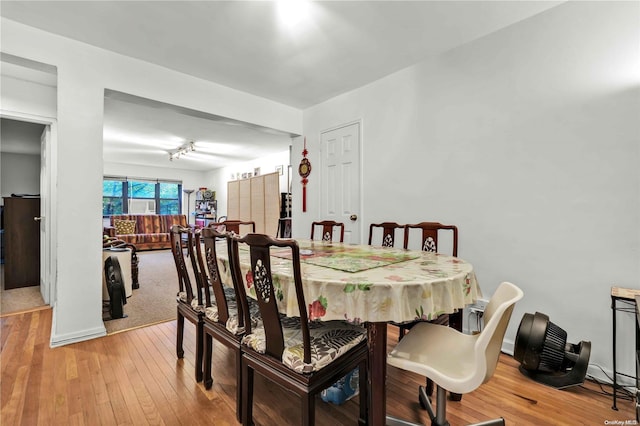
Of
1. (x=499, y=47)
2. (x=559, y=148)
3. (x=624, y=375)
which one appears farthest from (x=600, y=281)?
(x=499, y=47)

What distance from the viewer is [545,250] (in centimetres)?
206

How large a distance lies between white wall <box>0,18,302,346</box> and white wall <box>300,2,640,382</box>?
8.98 ft

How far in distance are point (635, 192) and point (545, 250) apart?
579 millimetres

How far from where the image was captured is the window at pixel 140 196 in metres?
8.04

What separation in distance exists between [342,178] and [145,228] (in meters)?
6.76

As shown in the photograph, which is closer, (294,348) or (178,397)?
(294,348)

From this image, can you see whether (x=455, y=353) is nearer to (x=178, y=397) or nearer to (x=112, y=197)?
(x=178, y=397)

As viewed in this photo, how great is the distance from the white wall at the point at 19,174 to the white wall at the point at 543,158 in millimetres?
7411

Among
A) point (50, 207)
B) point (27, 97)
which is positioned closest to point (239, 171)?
point (50, 207)

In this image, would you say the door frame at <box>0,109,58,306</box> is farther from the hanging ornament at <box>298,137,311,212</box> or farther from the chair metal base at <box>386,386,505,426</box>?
the chair metal base at <box>386,386,505,426</box>

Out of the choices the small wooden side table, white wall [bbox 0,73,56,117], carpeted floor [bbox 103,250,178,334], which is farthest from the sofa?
the small wooden side table

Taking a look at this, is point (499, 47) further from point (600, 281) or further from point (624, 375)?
point (624, 375)

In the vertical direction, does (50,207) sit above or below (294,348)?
above

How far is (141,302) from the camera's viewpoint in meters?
3.31
